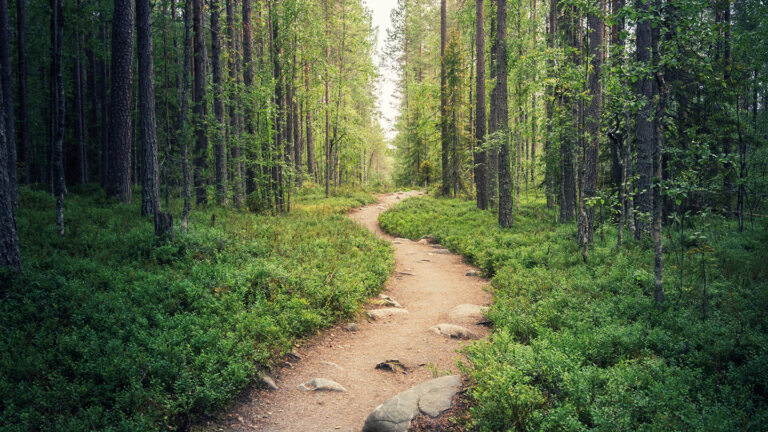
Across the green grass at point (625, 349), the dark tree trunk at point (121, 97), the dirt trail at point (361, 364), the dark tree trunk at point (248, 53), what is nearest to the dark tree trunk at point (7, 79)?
the dark tree trunk at point (121, 97)

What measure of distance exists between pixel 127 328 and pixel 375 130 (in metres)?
53.8

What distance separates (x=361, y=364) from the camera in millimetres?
6707

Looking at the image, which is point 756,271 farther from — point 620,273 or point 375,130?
point 375,130

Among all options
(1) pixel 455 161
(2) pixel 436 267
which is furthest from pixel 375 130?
(2) pixel 436 267

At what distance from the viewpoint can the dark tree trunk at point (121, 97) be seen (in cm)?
1252

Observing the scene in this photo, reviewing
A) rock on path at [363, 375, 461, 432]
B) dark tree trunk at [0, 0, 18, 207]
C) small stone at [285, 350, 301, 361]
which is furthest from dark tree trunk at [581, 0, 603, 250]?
dark tree trunk at [0, 0, 18, 207]

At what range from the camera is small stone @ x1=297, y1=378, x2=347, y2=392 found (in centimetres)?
586

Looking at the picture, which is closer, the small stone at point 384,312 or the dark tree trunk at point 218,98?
the small stone at point 384,312

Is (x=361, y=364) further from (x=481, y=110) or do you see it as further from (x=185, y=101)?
(x=481, y=110)

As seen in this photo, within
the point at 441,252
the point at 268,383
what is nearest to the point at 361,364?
the point at 268,383

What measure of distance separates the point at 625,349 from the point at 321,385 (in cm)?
470

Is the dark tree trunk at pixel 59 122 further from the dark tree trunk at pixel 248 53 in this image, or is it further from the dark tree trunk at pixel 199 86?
the dark tree trunk at pixel 248 53

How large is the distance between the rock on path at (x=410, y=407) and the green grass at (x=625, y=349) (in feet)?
1.44

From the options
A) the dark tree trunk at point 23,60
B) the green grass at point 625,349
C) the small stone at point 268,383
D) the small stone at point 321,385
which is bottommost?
the small stone at point 321,385
